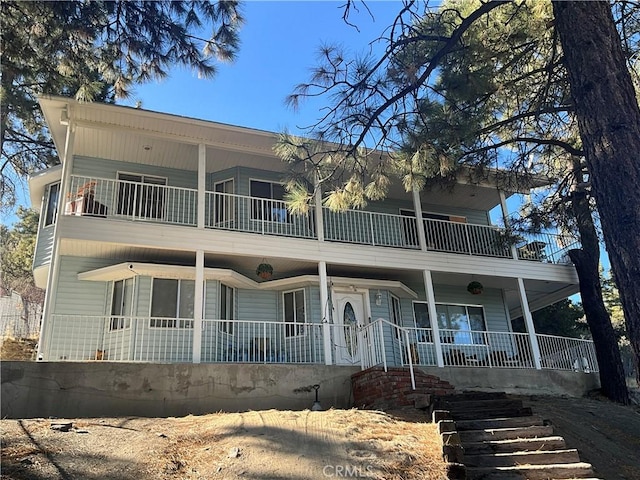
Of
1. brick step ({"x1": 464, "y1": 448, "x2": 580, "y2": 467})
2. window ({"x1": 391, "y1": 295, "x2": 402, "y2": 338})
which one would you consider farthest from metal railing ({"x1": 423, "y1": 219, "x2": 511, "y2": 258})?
brick step ({"x1": 464, "y1": 448, "x2": 580, "y2": 467})

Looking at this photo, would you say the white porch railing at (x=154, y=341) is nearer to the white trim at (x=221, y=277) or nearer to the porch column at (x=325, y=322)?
the porch column at (x=325, y=322)

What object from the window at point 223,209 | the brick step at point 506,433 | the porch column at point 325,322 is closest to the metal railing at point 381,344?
the porch column at point 325,322

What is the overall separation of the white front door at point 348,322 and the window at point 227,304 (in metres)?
2.71

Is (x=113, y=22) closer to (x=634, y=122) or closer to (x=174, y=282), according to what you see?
(x=174, y=282)

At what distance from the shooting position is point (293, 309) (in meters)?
14.2

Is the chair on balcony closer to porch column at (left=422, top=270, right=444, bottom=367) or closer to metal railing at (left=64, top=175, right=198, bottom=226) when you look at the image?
porch column at (left=422, top=270, right=444, bottom=367)

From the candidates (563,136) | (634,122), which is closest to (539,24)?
(563,136)

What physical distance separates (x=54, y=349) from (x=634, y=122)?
1214cm

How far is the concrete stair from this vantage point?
6512 mm

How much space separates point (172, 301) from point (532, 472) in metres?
9.15

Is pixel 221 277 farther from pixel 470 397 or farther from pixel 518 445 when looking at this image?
pixel 518 445

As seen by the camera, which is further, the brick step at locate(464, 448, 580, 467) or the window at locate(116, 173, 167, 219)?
the window at locate(116, 173, 167, 219)

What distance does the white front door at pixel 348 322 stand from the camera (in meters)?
13.5

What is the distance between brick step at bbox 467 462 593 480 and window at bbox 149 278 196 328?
8031 millimetres
